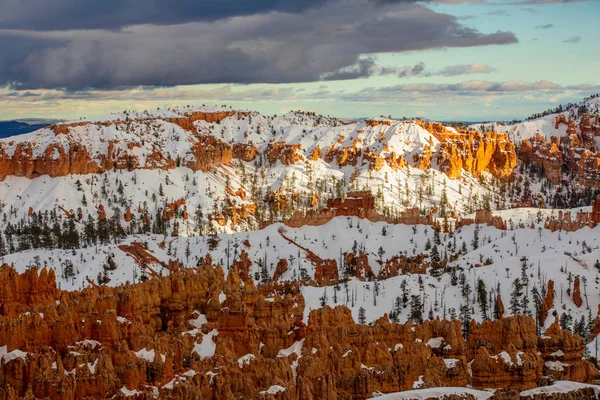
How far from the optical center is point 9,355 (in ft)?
301

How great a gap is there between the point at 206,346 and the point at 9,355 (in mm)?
16975

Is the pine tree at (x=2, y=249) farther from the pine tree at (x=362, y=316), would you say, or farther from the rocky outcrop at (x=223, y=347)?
the rocky outcrop at (x=223, y=347)

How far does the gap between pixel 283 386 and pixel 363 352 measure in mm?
Answer: 12860

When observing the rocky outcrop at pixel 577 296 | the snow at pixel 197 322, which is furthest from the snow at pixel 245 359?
the rocky outcrop at pixel 577 296

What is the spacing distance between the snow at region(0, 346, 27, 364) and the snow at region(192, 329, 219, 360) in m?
14.3

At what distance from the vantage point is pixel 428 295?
475ft

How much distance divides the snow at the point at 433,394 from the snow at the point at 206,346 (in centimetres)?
2027

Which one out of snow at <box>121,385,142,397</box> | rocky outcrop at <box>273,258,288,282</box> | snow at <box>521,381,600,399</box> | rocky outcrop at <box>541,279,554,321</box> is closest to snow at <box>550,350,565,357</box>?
snow at <box>521,381,600,399</box>

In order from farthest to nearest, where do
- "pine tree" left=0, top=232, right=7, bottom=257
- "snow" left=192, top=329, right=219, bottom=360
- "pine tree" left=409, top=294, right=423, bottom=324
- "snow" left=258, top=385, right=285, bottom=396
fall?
"pine tree" left=0, top=232, right=7, bottom=257
"pine tree" left=409, top=294, right=423, bottom=324
"snow" left=192, top=329, right=219, bottom=360
"snow" left=258, top=385, right=285, bottom=396

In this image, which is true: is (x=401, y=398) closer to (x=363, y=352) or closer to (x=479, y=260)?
(x=363, y=352)

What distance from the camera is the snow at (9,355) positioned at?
90.4 meters

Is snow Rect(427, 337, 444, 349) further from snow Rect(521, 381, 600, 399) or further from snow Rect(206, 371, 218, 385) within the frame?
snow Rect(206, 371, 218, 385)

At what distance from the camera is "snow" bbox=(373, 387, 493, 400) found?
78000 mm

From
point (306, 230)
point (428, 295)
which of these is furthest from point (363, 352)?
point (306, 230)
